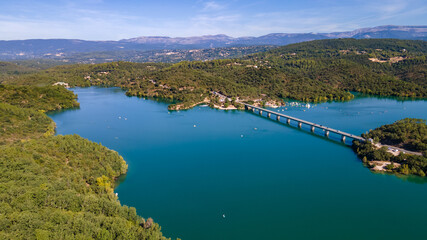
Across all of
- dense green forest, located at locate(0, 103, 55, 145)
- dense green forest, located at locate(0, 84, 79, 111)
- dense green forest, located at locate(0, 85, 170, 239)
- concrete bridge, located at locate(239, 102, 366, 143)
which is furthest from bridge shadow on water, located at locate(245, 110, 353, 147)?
dense green forest, located at locate(0, 84, 79, 111)

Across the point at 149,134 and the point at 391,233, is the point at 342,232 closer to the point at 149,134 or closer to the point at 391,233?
the point at 391,233

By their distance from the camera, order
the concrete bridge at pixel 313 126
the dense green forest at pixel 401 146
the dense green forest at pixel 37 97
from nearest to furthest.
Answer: the dense green forest at pixel 401 146 → the concrete bridge at pixel 313 126 → the dense green forest at pixel 37 97

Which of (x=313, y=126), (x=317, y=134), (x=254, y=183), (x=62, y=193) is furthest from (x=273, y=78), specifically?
(x=62, y=193)

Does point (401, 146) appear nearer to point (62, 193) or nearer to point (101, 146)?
point (101, 146)

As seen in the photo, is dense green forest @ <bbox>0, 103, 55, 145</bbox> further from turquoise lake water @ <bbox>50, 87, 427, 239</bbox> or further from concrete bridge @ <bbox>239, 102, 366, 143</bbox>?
concrete bridge @ <bbox>239, 102, 366, 143</bbox>

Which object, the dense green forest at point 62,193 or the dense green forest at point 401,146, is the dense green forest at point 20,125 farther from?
the dense green forest at point 401,146

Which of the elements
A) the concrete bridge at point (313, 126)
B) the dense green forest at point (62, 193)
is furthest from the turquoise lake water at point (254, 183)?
the dense green forest at point (62, 193)
